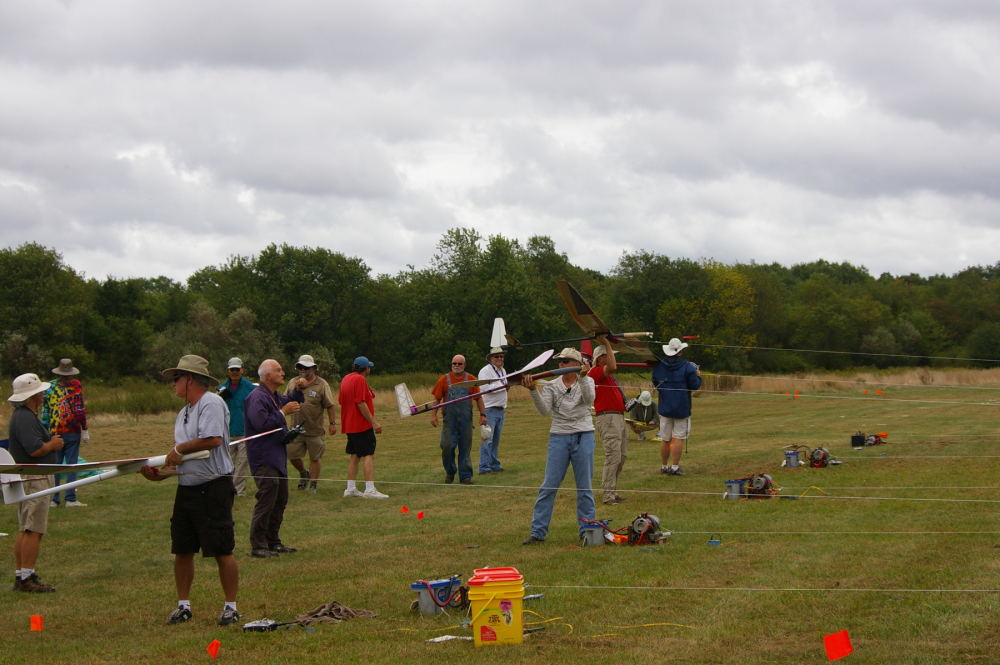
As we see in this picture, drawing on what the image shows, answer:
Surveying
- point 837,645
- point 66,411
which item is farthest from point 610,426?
point 66,411

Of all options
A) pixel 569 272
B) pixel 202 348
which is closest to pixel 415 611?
pixel 202 348

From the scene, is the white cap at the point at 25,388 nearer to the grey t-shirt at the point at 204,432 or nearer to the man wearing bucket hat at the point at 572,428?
the grey t-shirt at the point at 204,432

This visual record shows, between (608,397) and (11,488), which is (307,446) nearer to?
(608,397)

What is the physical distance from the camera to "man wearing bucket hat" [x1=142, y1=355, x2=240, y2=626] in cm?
570

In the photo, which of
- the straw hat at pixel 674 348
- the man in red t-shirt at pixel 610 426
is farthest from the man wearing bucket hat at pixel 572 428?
the straw hat at pixel 674 348

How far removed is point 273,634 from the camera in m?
5.30

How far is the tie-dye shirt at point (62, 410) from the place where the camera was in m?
10.4

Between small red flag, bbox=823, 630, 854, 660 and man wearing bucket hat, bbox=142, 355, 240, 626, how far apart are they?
389 centimetres

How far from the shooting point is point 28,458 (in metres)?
6.73

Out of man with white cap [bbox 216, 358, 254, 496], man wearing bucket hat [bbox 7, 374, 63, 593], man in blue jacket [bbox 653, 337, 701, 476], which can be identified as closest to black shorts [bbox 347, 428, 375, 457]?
man with white cap [bbox 216, 358, 254, 496]

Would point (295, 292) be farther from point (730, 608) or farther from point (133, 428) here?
point (730, 608)

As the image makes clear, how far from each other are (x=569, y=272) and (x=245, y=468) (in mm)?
85914

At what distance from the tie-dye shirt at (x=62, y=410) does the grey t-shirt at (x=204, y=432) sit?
5.60 m

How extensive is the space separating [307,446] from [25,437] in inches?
199
